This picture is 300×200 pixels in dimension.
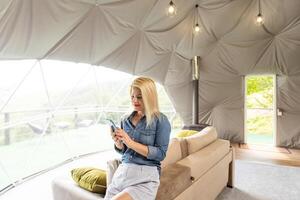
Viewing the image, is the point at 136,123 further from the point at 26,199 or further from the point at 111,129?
the point at 26,199

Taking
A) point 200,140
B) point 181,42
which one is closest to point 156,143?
point 200,140

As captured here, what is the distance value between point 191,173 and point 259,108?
5357 millimetres

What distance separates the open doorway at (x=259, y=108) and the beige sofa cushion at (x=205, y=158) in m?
4.03

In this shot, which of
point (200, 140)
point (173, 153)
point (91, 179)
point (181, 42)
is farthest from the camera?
point (181, 42)

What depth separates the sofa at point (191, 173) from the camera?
78.0 inches

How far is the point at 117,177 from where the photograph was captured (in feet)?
5.65

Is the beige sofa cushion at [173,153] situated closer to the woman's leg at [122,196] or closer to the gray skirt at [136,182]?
the gray skirt at [136,182]

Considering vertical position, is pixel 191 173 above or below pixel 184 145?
below

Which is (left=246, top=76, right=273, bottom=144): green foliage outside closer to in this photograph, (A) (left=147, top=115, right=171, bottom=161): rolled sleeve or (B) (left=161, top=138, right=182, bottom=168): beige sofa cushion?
(B) (left=161, top=138, right=182, bottom=168): beige sofa cushion

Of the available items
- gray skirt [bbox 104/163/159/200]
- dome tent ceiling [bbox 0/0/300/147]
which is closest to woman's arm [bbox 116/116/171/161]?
gray skirt [bbox 104/163/159/200]

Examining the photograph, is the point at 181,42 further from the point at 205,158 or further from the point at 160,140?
the point at 160,140

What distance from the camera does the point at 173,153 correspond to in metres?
2.43

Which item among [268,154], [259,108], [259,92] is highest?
[259,92]

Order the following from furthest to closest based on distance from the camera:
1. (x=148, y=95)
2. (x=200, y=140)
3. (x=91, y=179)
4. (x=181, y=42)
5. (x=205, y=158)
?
(x=181, y=42), (x=200, y=140), (x=205, y=158), (x=91, y=179), (x=148, y=95)
